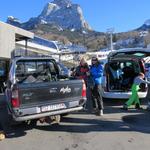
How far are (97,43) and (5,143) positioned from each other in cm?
15128

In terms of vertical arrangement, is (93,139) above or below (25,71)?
below

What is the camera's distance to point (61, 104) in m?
9.69

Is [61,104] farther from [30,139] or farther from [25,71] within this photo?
[25,71]

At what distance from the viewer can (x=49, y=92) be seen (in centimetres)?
942

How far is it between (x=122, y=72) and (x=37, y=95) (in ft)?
23.5

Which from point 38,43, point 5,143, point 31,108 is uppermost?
point 38,43

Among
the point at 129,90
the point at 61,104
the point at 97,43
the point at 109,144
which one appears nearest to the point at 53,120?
the point at 61,104

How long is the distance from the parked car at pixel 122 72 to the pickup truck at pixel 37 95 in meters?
3.66

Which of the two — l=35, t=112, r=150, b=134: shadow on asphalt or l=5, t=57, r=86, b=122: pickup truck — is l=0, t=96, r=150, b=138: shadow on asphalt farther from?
l=5, t=57, r=86, b=122: pickup truck

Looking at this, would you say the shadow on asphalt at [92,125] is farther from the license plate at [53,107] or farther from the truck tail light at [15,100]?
the truck tail light at [15,100]

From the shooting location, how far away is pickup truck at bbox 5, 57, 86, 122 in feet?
29.4

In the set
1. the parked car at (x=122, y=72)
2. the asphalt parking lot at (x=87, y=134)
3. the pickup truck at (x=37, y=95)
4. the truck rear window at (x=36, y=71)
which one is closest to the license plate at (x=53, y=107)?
the pickup truck at (x=37, y=95)

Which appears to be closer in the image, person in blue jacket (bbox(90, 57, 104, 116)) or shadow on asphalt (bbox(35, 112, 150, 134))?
shadow on asphalt (bbox(35, 112, 150, 134))

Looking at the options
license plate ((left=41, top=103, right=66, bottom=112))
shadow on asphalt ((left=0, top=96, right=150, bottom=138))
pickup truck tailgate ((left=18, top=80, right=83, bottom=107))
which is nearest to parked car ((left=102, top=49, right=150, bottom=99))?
shadow on asphalt ((left=0, top=96, right=150, bottom=138))
